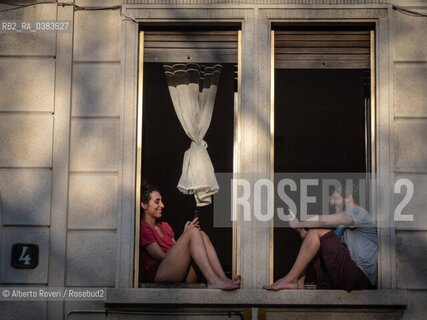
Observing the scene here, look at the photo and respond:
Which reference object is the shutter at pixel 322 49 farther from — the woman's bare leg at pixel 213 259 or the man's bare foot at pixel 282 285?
the man's bare foot at pixel 282 285

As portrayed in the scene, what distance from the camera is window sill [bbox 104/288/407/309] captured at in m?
8.80

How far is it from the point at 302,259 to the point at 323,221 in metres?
0.50

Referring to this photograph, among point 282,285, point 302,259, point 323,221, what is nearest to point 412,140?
point 323,221

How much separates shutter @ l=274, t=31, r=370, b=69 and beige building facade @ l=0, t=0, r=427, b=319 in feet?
0.57

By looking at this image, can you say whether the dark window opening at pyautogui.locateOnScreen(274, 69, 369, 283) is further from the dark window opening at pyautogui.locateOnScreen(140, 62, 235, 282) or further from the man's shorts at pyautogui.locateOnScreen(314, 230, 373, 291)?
the dark window opening at pyautogui.locateOnScreen(140, 62, 235, 282)

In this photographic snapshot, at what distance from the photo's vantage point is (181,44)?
31.3 feet

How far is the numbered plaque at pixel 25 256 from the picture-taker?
9.08 meters

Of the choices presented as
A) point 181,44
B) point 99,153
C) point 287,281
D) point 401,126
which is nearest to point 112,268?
point 99,153

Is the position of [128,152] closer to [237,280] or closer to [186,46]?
[186,46]

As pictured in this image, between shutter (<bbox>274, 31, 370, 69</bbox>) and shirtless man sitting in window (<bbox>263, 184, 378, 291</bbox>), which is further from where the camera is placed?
shutter (<bbox>274, 31, 370, 69</bbox>)

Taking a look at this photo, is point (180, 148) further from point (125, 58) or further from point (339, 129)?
point (339, 129)

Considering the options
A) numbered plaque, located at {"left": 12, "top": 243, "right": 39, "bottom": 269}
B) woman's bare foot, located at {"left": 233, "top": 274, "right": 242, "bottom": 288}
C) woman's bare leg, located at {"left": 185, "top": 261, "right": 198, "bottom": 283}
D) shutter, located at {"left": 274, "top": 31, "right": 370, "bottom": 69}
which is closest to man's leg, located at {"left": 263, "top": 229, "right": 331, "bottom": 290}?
woman's bare foot, located at {"left": 233, "top": 274, "right": 242, "bottom": 288}

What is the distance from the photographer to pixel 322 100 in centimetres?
951

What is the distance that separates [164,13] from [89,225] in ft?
8.49
